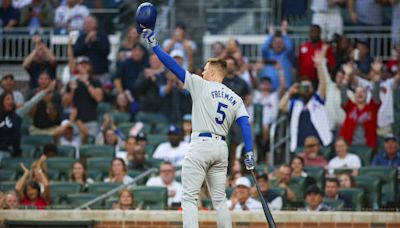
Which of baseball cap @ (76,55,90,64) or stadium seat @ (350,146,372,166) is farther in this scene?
baseball cap @ (76,55,90,64)

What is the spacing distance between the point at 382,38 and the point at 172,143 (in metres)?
4.64

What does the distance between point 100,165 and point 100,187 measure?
92 centimetres

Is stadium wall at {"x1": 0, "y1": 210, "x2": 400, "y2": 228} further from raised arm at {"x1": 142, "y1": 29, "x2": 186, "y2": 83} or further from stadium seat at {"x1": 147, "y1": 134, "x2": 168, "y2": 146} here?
stadium seat at {"x1": 147, "y1": 134, "x2": 168, "y2": 146}

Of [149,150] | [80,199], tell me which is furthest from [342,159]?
[80,199]

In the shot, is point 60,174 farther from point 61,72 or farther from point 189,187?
point 189,187

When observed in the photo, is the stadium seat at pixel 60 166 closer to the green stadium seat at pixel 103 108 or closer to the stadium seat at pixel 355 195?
the green stadium seat at pixel 103 108

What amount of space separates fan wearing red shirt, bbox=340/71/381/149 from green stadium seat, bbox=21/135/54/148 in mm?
4244

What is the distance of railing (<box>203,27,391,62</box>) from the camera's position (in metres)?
18.9

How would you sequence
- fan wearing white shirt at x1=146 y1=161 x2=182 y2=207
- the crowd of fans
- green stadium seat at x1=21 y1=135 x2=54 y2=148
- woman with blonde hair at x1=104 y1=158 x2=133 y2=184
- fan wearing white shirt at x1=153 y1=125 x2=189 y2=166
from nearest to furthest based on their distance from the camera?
fan wearing white shirt at x1=146 y1=161 x2=182 y2=207 → woman with blonde hair at x1=104 y1=158 x2=133 y2=184 → the crowd of fans → fan wearing white shirt at x1=153 y1=125 x2=189 y2=166 → green stadium seat at x1=21 y1=135 x2=54 y2=148

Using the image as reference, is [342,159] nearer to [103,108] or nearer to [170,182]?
[170,182]

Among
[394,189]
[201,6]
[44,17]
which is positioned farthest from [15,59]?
[394,189]

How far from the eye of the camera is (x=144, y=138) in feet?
53.8

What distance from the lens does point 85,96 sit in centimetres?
1731

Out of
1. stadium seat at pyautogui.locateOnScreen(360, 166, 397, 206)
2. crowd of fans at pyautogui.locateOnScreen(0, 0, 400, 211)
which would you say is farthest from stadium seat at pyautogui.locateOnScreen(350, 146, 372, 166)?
stadium seat at pyautogui.locateOnScreen(360, 166, 397, 206)
